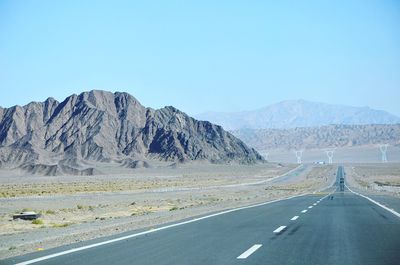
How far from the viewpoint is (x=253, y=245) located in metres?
13.4

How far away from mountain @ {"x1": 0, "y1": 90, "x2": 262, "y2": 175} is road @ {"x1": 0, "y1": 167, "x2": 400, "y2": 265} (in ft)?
427

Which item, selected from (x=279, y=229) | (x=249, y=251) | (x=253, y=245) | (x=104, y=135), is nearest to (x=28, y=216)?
(x=279, y=229)

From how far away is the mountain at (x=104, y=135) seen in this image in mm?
159375

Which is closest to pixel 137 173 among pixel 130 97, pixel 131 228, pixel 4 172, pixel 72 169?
pixel 72 169

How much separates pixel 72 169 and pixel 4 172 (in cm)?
1557

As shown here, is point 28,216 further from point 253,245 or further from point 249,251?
point 249,251

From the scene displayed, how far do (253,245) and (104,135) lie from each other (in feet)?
526

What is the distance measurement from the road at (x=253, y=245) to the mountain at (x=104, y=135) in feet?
427

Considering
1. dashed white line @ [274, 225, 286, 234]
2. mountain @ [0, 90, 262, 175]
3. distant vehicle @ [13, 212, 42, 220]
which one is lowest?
distant vehicle @ [13, 212, 42, 220]

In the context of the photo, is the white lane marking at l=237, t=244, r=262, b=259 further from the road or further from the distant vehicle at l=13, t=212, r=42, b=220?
the distant vehicle at l=13, t=212, r=42, b=220

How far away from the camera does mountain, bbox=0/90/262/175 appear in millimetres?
159375

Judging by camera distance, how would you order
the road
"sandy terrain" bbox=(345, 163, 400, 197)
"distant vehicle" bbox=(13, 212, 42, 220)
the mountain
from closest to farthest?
1. the road
2. "distant vehicle" bbox=(13, 212, 42, 220)
3. "sandy terrain" bbox=(345, 163, 400, 197)
4. the mountain

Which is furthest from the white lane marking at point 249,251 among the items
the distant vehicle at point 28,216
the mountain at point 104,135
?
the mountain at point 104,135

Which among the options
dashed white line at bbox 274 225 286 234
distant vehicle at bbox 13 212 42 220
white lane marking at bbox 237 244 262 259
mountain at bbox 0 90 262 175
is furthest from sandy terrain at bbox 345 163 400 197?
mountain at bbox 0 90 262 175
